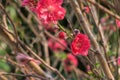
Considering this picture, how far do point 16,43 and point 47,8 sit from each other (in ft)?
1.80

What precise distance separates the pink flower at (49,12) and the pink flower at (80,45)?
0.42 ft

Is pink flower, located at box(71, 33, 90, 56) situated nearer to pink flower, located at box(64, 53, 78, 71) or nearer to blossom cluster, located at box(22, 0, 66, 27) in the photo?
blossom cluster, located at box(22, 0, 66, 27)

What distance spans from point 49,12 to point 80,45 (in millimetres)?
216

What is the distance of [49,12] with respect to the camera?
179 cm

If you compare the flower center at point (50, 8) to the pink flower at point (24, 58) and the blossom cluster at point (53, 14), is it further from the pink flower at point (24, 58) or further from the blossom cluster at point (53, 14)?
the pink flower at point (24, 58)

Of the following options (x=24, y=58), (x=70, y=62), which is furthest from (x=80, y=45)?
(x=70, y=62)

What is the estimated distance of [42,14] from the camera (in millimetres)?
1752

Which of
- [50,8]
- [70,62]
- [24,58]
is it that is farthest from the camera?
[70,62]

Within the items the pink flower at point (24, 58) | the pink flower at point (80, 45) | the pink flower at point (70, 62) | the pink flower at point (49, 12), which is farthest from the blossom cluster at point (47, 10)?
the pink flower at point (70, 62)

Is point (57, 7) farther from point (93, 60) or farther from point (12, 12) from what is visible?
point (12, 12)

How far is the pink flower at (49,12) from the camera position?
1744 mm

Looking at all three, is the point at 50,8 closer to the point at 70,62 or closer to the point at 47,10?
the point at 47,10

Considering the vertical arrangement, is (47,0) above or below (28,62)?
above

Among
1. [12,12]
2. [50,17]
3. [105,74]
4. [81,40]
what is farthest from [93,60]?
[12,12]
